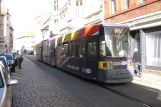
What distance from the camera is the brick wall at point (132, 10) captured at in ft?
57.0

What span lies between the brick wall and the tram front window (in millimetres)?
4889

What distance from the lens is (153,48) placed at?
1783cm

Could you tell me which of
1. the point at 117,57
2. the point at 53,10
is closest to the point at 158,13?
the point at 117,57

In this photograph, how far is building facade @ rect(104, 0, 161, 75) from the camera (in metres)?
17.0

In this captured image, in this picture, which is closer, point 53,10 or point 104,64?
point 104,64

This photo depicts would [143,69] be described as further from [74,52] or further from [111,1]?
[111,1]

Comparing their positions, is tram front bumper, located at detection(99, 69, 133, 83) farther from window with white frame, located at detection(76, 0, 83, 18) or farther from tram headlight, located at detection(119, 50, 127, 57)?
window with white frame, located at detection(76, 0, 83, 18)

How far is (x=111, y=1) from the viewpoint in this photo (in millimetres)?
24297

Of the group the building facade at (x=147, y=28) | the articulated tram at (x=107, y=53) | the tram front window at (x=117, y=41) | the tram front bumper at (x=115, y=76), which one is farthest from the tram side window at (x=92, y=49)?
the building facade at (x=147, y=28)

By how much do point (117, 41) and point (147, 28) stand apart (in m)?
5.92

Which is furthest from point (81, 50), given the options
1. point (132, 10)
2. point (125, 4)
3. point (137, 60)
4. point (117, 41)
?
point (125, 4)

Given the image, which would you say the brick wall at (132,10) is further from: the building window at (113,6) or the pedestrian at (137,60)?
the pedestrian at (137,60)

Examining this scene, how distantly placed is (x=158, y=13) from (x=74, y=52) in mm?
5735

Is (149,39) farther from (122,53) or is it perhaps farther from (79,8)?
(79,8)
